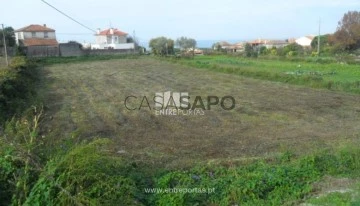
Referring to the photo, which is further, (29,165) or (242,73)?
(242,73)

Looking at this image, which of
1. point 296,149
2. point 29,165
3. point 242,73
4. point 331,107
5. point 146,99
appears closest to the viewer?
point 29,165

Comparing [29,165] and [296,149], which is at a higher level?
[29,165]

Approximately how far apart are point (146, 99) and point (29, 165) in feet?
29.6

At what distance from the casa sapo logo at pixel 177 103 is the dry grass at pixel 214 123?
1.15ft

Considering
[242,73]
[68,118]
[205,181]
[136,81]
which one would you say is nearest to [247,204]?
[205,181]

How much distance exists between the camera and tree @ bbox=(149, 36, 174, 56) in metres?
44.5

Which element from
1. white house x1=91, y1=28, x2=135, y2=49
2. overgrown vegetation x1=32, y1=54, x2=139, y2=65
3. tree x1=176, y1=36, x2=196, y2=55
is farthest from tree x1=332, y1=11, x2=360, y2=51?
white house x1=91, y1=28, x2=135, y2=49

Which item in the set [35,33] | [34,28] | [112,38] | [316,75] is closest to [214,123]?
[316,75]

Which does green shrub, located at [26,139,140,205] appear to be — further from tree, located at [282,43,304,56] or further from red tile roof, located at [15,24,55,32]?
red tile roof, located at [15,24,55,32]

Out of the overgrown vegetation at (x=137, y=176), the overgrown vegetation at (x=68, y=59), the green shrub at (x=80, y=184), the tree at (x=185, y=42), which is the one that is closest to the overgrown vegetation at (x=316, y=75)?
the overgrown vegetation at (x=137, y=176)

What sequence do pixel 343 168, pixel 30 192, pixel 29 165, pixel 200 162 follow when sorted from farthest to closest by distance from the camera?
pixel 200 162
pixel 343 168
pixel 29 165
pixel 30 192

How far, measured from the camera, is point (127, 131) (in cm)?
890

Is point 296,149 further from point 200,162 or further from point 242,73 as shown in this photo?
point 242,73

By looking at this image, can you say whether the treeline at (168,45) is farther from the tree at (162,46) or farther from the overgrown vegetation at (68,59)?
the overgrown vegetation at (68,59)
